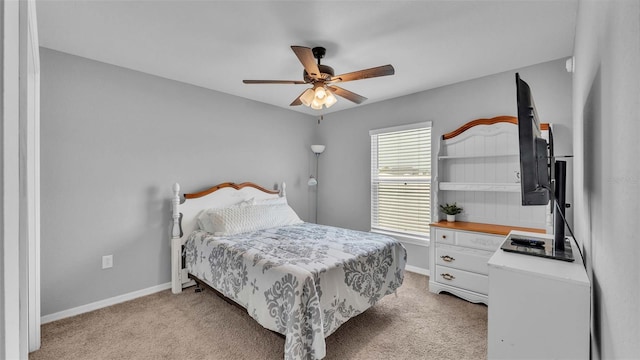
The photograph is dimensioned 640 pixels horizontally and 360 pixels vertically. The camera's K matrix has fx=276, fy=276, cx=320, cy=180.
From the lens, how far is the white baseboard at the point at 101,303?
2.44m

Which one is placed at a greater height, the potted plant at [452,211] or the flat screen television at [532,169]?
the flat screen television at [532,169]

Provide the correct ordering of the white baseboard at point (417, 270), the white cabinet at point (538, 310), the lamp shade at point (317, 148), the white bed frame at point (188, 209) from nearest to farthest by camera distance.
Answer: the white cabinet at point (538, 310), the white bed frame at point (188, 209), the white baseboard at point (417, 270), the lamp shade at point (317, 148)

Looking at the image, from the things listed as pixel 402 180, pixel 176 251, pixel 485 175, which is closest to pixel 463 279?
pixel 485 175

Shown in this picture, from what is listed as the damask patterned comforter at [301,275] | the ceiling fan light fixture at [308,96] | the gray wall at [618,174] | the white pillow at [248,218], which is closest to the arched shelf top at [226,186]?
the white pillow at [248,218]

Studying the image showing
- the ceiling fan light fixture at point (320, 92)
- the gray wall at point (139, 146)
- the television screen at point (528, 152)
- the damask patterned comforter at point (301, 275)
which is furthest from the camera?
the gray wall at point (139, 146)

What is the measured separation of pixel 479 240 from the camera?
9.07ft

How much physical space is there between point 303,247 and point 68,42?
8.70 ft

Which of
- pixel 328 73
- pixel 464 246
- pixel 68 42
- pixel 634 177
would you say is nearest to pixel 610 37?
pixel 634 177

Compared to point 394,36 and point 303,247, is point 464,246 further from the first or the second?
point 394,36

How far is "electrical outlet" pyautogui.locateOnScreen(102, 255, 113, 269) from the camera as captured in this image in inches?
107

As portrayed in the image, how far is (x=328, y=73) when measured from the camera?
2326mm

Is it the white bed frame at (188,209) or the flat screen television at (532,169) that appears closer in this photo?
the flat screen television at (532,169)

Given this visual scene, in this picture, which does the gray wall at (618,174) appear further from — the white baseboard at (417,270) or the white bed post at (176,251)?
the white bed post at (176,251)

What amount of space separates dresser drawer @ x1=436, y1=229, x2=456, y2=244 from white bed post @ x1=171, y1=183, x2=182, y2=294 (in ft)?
9.43
